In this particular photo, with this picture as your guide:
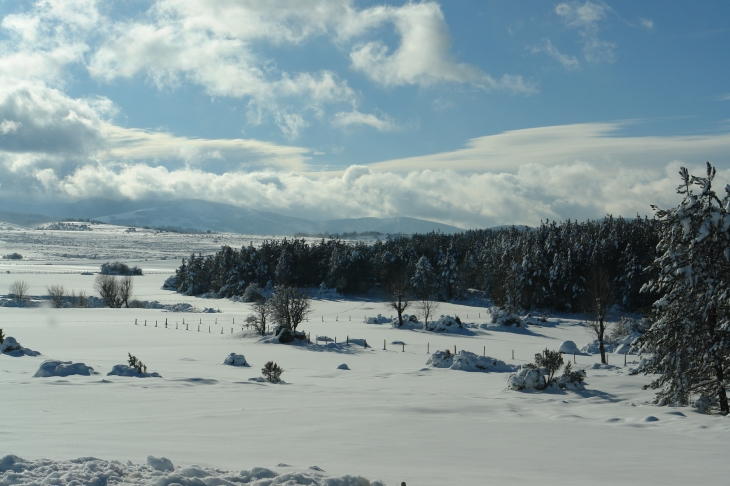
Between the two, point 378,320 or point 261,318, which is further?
point 378,320

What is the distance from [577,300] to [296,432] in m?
78.9

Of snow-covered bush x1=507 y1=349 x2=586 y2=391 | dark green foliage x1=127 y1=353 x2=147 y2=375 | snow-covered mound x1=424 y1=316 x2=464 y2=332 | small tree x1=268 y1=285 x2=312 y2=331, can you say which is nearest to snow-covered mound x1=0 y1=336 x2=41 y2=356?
dark green foliage x1=127 y1=353 x2=147 y2=375

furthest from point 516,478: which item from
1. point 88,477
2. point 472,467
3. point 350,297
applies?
point 350,297

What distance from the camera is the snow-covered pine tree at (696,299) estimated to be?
58.1ft

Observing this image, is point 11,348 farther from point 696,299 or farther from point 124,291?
point 124,291

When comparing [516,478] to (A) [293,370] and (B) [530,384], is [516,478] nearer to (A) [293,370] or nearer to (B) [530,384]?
(B) [530,384]

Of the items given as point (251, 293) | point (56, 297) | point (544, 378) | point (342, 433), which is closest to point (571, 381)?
point (544, 378)

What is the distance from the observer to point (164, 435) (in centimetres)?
1086

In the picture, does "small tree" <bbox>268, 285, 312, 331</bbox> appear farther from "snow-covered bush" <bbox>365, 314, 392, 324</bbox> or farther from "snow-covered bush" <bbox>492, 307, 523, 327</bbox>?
"snow-covered bush" <bbox>492, 307, 523, 327</bbox>

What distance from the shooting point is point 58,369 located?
1975cm

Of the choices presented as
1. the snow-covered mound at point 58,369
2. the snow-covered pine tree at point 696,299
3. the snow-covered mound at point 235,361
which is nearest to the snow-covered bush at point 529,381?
the snow-covered pine tree at point 696,299

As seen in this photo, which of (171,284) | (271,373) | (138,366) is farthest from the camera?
(171,284)

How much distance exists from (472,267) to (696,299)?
3549 inches

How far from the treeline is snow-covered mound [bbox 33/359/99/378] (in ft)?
166
